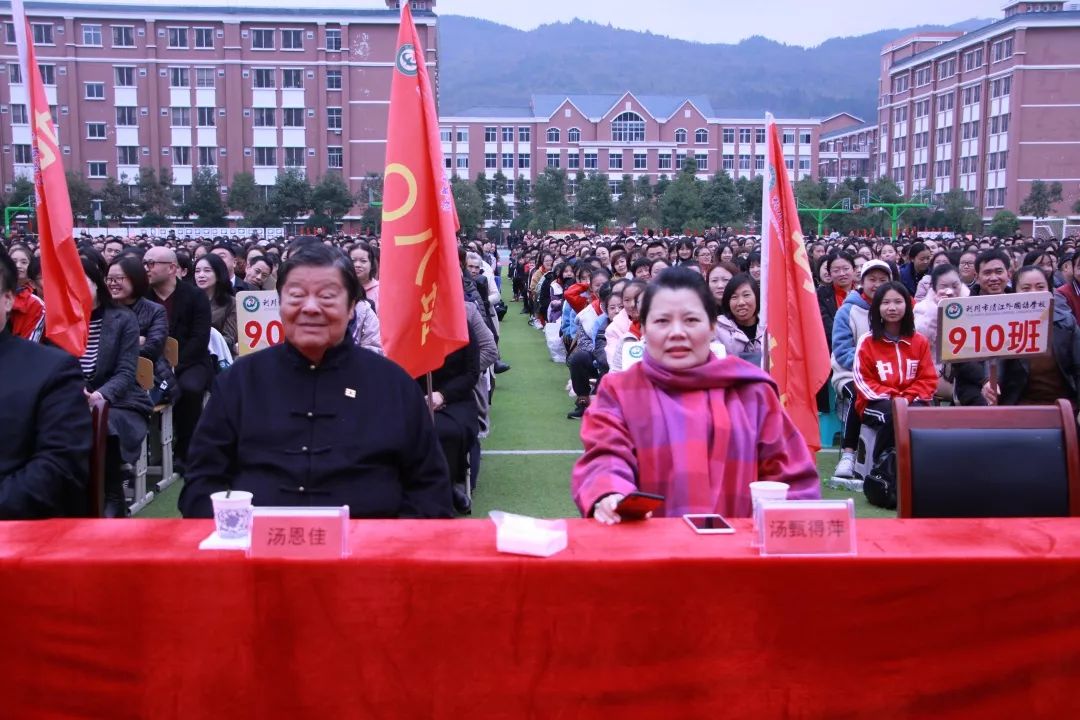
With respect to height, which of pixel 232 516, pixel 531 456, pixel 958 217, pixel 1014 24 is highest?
pixel 1014 24

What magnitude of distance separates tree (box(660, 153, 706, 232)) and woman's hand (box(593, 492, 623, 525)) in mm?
44319

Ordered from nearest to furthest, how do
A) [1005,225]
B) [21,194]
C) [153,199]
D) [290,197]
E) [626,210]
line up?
[1005,225] → [21,194] → [290,197] → [153,199] → [626,210]

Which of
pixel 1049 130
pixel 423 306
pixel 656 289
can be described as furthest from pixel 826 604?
pixel 1049 130

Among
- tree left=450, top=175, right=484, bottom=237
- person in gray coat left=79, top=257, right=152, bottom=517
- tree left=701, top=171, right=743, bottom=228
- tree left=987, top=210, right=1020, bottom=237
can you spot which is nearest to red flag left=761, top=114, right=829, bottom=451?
person in gray coat left=79, top=257, right=152, bottom=517

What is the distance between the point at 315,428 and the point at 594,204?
53487 mm

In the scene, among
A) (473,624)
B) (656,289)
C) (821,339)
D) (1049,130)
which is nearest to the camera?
(473,624)

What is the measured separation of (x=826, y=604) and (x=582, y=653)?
0.50 metres

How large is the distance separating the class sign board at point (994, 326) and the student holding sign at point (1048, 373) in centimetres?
18

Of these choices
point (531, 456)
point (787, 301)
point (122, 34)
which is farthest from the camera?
point (122, 34)

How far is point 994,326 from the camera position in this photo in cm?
574

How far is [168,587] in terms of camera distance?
6.82 feet

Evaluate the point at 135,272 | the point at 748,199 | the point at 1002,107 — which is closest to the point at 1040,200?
the point at 1002,107

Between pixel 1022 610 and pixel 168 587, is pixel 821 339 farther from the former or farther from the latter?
pixel 168 587

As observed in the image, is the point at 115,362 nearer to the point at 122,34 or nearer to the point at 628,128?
the point at 122,34
